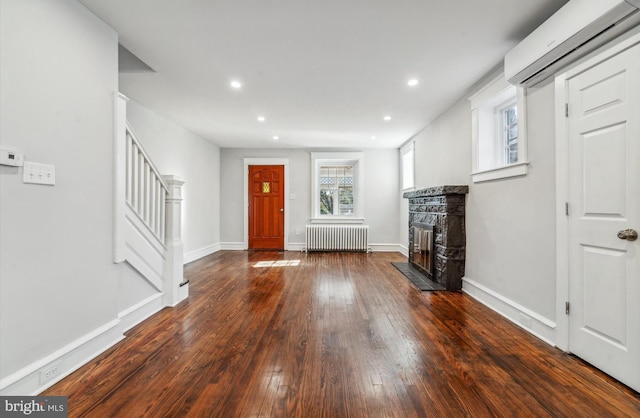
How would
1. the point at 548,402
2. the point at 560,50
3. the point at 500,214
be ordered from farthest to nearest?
Answer: 1. the point at 500,214
2. the point at 560,50
3. the point at 548,402

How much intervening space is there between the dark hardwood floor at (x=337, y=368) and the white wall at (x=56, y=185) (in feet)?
1.29

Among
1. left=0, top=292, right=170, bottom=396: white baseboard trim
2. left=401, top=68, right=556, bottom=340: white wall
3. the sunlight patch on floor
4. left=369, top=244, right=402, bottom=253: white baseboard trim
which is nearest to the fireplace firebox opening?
left=401, top=68, right=556, bottom=340: white wall

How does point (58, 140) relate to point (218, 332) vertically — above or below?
above

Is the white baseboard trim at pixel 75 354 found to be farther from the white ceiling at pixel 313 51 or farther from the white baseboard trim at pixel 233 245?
the white baseboard trim at pixel 233 245

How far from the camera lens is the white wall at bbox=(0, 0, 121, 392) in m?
1.41

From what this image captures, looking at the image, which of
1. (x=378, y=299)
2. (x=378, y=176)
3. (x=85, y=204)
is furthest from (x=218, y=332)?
(x=378, y=176)

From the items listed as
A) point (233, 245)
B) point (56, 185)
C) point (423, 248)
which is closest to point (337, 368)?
point (56, 185)

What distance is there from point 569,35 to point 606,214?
1.16 m

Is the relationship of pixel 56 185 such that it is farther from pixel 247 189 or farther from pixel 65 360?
pixel 247 189

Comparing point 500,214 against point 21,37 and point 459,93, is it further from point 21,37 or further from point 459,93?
point 21,37

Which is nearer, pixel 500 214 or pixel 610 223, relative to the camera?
pixel 610 223

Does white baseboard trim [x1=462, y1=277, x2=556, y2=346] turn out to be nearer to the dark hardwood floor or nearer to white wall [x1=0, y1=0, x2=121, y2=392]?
the dark hardwood floor

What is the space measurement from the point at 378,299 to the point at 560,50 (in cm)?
260

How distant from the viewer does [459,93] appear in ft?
11.0
